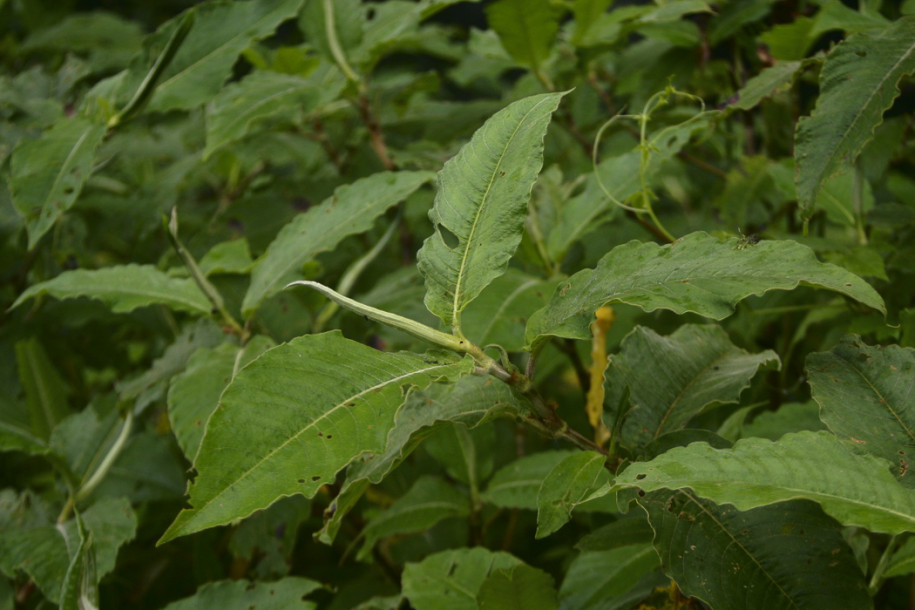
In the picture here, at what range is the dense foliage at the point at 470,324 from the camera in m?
0.63

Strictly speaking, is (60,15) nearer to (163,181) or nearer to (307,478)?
(163,181)

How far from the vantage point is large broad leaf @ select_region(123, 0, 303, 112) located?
116cm

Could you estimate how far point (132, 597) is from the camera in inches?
52.9

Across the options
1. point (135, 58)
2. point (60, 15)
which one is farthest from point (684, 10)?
point (60, 15)

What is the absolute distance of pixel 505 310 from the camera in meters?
0.93

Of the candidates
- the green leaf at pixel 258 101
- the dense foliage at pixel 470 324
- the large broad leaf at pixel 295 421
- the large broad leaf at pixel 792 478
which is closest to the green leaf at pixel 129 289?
the dense foliage at pixel 470 324

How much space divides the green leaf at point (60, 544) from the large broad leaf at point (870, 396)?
79cm

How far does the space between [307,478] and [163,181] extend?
121 cm

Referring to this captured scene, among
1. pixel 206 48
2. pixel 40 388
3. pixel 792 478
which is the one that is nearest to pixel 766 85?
pixel 792 478

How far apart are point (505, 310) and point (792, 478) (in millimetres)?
438

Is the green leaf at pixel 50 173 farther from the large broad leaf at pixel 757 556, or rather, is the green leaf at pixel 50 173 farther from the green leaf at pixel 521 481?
the large broad leaf at pixel 757 556

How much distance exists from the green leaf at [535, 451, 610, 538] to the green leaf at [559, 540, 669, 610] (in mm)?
175

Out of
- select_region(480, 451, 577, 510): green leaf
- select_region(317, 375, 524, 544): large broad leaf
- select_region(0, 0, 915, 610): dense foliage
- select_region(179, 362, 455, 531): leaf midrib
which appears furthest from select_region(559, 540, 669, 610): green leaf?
select_region(179, 362, 455, 531): leaf midrib

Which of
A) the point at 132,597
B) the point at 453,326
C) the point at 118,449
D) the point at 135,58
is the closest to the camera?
the point at 453,326
